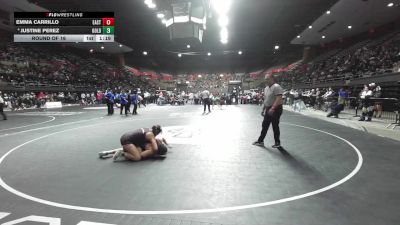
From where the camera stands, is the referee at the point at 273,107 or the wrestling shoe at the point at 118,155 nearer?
the wrestling shoe at the point at 118,155

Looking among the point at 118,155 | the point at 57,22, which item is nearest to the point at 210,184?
the point at 118,155

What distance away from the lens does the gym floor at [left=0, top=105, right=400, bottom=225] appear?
342 cm

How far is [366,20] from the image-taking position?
26906mm

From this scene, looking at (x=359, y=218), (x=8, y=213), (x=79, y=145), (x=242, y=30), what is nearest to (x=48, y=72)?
(x=242, y=30)

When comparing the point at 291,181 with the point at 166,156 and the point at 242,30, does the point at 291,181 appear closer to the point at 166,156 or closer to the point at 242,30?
the point at 166,156

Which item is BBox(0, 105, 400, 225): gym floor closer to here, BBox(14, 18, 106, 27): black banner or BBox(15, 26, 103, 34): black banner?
BBox(15, 26, 103, 34): black banner

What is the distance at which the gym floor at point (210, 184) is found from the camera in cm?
342

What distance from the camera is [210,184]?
14.9ft

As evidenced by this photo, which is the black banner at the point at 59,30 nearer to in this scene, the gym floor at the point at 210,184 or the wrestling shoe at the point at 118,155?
the gym floor at the point at 210,184

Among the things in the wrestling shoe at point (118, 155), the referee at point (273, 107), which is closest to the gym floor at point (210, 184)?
the wrestling shoe at point (118, 155)

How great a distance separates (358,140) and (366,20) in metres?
24.1

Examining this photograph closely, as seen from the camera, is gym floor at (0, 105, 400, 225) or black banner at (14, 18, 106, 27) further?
black banner at (14, 18, 106, 27)

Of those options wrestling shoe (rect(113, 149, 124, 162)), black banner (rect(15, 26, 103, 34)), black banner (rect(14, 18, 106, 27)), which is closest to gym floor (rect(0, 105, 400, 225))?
wrestling shoe (rect(113, 149, 124, 162))

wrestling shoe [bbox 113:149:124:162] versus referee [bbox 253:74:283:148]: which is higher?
referee [bbox 253:74:283:148]
